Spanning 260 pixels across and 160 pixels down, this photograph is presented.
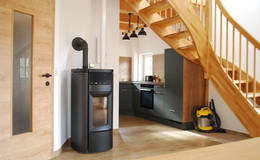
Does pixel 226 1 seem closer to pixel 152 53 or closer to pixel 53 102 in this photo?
pixel 152 53

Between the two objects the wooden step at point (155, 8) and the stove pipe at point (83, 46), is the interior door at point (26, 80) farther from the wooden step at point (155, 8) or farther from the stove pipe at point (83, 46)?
the wooden step at point (155, 8)

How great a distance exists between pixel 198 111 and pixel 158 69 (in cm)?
221

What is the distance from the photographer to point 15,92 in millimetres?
2500

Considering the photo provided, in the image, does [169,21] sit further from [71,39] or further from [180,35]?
[71,39]

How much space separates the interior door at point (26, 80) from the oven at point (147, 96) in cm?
311

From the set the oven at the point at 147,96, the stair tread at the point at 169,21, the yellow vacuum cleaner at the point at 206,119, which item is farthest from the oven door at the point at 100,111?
the oven at the point at 147,96

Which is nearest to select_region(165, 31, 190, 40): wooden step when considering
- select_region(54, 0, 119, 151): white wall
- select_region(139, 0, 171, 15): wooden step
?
select_region(139, 0, 171, 15): wooden step

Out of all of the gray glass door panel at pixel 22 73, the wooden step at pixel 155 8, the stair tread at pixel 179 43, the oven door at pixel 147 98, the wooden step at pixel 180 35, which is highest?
the wooden step at pixel 155 8

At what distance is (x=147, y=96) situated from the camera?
18.7 feet

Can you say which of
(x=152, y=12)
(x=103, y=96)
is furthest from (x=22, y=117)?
(x=152, y=12)

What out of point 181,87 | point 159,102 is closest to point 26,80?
point 181,87

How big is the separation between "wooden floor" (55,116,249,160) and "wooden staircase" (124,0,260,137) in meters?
0.86

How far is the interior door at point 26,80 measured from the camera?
93.9 inches

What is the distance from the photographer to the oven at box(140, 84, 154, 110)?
5.56 meters
